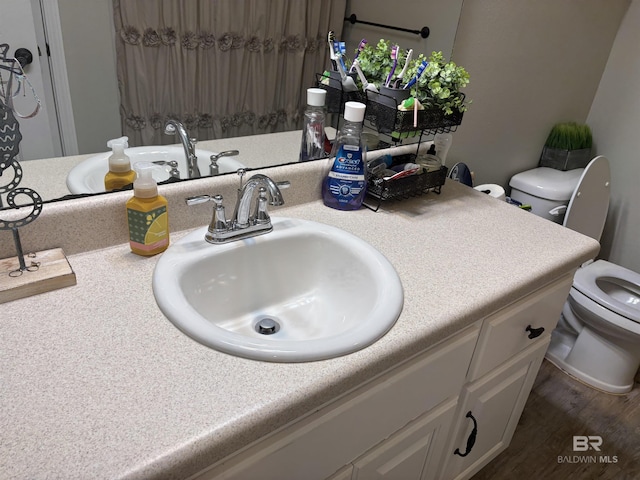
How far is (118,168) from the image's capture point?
991 mm

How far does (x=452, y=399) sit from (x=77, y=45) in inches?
40.6

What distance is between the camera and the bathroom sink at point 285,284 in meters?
0.86

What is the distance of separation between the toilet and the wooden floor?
85mm

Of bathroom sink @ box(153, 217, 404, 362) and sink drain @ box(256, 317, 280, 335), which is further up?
bathroom sink @ box(153, 217, 404, 362)

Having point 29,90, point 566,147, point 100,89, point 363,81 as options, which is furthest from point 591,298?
point 29,90

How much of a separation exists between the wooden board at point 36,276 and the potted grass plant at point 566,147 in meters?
2.08

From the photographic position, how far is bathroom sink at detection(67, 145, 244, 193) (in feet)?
3.12

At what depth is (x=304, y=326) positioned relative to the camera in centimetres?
101

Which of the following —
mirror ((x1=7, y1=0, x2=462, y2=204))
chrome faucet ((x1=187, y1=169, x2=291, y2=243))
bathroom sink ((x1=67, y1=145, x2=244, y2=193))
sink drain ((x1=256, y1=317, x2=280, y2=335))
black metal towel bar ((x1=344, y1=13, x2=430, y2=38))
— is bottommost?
sink drain ((x1=256, y1=317, x2=280, y2=335))

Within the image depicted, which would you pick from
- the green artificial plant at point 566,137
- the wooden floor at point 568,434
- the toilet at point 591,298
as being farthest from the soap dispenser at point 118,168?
the green artificial plant at point 566,137

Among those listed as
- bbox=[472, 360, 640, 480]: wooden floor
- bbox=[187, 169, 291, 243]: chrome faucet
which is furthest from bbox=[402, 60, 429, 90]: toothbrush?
bbox=[472, 360, 640, 480]: wooden floor

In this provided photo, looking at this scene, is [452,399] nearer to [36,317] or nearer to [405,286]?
[405,286]

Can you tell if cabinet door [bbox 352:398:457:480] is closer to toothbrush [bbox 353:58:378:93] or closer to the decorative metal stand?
the decorative metal stand

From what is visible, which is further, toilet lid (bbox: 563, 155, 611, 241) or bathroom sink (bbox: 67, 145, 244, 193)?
toilet lid (bbox: 563, 155, 611, 241)
